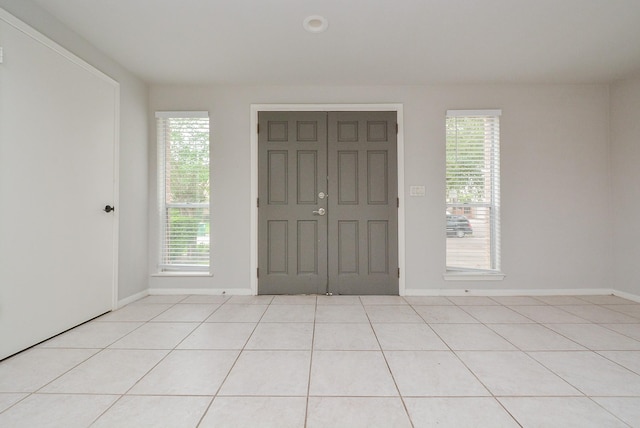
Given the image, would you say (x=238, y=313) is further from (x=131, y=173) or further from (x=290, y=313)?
(x=131, y=173)

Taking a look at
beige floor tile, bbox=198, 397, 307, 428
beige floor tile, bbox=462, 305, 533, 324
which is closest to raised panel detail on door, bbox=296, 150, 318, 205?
beige floor tile, bbox=462, 305, 533, 324

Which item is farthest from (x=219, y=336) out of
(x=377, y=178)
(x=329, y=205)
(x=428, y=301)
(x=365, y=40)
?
(x=365, y=40)

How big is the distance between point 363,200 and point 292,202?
851 millimetres

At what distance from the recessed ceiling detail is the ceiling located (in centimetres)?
4

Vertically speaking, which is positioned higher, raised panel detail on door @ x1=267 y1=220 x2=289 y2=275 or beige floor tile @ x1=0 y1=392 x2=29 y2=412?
raised panel detail on door @ x1=267 y1=220 x2=289 y2=275

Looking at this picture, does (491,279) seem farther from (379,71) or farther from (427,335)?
(379,71)

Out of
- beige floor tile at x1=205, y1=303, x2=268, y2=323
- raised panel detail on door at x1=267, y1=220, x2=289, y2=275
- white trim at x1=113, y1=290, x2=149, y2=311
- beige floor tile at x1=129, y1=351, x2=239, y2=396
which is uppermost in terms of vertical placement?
raised panel detail on door at x1=267, y1=220, x2=289, y2=275

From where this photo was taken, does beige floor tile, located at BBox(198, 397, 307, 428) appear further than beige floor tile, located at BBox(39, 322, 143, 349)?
No

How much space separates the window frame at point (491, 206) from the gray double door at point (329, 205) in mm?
684

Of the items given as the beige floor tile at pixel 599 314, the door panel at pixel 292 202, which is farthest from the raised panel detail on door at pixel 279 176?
the beige floor tile at pixel 599 314

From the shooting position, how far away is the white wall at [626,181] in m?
3.32

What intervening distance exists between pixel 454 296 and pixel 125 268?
3.71 meters

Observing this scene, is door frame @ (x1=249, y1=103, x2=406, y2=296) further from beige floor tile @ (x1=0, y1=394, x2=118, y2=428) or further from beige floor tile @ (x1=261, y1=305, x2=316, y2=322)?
beige floor tile @ (x1=0, y1=394, x2=118, y2=428)

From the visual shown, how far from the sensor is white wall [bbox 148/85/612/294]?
357 cm
